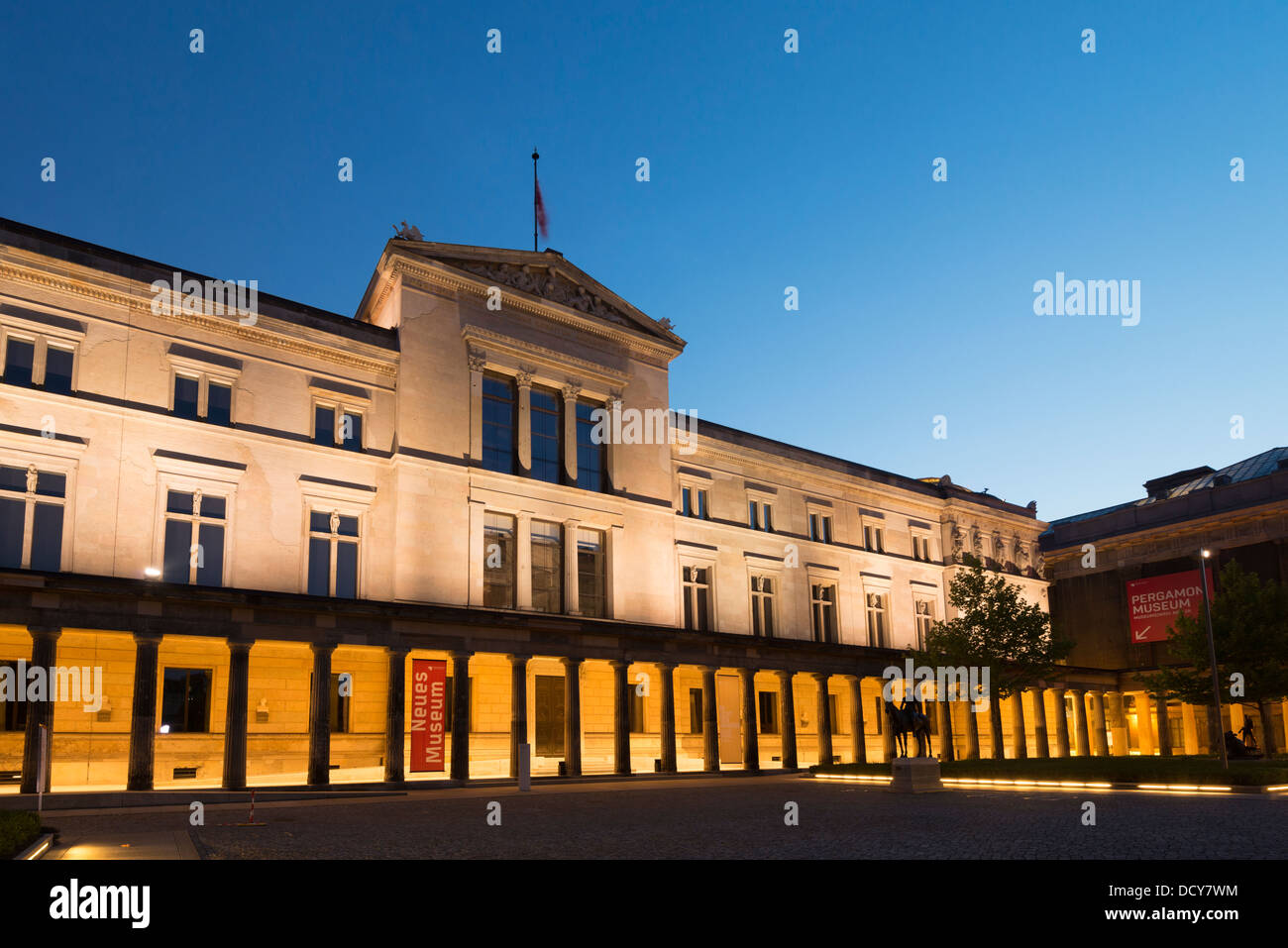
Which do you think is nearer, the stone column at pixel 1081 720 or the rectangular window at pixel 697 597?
the rectangular window at pixel 697 597

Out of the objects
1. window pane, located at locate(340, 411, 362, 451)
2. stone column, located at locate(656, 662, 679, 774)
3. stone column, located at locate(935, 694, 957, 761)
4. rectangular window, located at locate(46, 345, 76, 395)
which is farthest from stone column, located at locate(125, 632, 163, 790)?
stone column, located at locate(935, 694, 957, 761)

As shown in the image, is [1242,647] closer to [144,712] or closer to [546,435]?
[546,435]

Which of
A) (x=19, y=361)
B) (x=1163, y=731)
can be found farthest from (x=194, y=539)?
(x=1163, y=731)

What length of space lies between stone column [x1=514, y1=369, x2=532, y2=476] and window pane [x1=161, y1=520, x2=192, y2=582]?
14725mm

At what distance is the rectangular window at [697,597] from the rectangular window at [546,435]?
1012cm

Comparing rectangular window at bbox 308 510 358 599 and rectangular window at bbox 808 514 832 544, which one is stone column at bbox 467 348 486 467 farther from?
rectangular window at bbox 808 514 832 544

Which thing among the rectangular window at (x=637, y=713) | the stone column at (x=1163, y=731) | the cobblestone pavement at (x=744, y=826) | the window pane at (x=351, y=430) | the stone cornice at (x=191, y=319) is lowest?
the stone column at (x=1163, y=731)

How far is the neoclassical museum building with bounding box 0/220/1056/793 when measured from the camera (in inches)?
1361

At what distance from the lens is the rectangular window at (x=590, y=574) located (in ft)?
156

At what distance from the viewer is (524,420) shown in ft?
154

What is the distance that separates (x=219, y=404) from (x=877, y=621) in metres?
42.1

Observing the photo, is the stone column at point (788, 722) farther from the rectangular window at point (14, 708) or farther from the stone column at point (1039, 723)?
the rectangular window at point (14, 708)

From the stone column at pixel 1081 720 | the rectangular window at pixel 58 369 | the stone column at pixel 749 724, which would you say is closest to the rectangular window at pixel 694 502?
the stone column at pixel 749 724

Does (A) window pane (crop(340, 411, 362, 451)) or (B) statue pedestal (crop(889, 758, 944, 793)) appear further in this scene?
(A) window pane (crop(340, 411, 362, 451))
